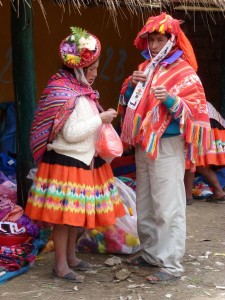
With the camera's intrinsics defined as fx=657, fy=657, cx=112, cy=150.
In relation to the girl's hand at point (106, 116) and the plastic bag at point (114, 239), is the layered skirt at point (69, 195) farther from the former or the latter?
the plastic bag at point (114, 239)

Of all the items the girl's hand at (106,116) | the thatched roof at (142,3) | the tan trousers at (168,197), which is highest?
the thatched roof at (142,3)

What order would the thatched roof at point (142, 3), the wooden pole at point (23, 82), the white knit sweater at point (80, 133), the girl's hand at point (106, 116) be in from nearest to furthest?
the white knit sweater at point (80, 133)
the girl's hand at point (106, 116)
the thatched roof at point (142, 3)
the wooden pole at point (23, 82)

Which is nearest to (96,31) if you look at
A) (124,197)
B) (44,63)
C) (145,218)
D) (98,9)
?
(98,9)

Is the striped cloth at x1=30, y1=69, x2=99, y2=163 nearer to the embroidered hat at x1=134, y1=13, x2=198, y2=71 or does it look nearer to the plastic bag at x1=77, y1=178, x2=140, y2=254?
the embroidered hat at x1=134, y1=13, x2=198, y2=71

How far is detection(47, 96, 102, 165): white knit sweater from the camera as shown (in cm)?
448

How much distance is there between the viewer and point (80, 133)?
4.47 m

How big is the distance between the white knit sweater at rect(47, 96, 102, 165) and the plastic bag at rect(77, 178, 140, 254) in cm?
102

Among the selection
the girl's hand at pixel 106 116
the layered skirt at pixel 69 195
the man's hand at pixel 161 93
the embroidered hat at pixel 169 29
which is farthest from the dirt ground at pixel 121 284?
the embroidered hat at pixel 169 29

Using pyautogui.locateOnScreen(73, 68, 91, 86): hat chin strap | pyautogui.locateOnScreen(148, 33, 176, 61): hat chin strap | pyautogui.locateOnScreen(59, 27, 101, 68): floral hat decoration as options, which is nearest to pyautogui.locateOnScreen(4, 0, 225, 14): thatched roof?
pyautogui.locateOnScreen(59, 27, 101, 68): floral hat decoration

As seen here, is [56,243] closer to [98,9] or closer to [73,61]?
[73,61]

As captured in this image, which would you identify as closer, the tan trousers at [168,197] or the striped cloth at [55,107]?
the striped cloth at [55,107]

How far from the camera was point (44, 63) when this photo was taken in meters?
8.75

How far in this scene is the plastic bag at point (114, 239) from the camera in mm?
5434

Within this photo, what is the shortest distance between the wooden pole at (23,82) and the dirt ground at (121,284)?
2.76 ft
